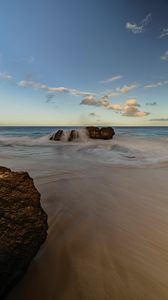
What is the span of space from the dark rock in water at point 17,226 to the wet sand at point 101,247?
0.76 ft

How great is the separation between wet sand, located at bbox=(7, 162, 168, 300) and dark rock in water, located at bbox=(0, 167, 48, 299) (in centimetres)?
23

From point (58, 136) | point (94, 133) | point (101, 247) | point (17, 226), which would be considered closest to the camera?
point (17, 226)

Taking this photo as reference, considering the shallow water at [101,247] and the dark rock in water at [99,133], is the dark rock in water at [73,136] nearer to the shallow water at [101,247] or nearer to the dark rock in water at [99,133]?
the dark rock in water at [99,133]

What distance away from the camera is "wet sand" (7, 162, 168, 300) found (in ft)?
4.63

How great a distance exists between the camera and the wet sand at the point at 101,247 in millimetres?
1411

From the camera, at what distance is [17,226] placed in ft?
4.66

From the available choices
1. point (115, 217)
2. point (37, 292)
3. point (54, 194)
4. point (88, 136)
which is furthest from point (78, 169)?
point (88, 136)

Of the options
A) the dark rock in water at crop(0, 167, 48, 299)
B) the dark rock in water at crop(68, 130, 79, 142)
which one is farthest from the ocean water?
the dark rock in water at crop(0, 167, 48, 299)

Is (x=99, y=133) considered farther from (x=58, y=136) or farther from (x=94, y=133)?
(x=58, y=136)

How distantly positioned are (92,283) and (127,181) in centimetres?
271

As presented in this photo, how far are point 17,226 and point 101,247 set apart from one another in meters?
0.93

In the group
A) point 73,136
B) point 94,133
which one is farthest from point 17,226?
point 94,133

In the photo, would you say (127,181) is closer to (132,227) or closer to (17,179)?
(132,227)

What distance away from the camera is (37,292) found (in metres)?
1.39
